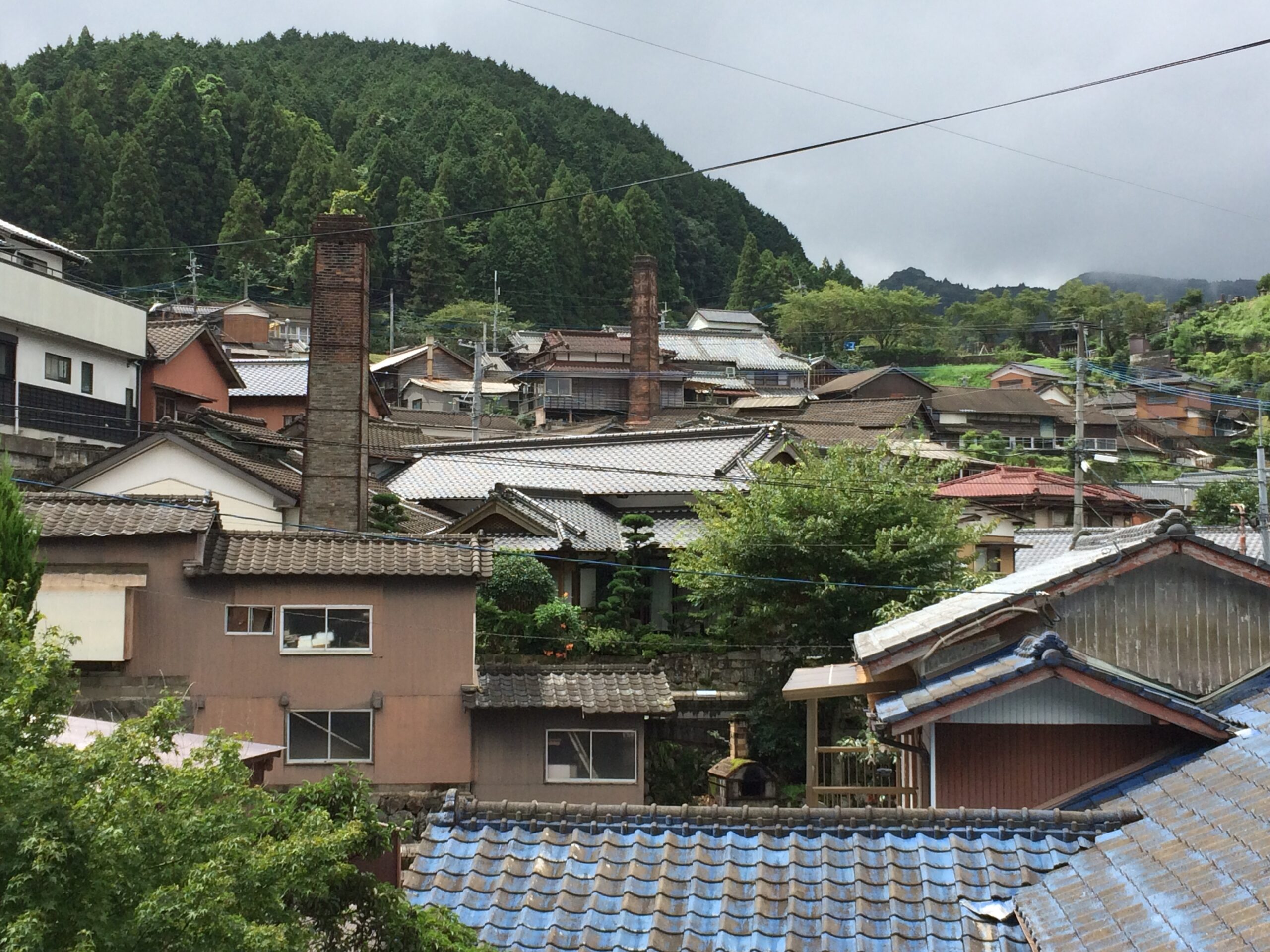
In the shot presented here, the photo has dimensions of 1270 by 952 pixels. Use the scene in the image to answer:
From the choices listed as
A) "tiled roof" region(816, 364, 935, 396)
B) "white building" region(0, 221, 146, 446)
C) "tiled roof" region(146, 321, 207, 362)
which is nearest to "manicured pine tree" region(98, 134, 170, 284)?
"tiled roof" region(146, 321, 207, 362)

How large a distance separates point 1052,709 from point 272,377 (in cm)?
3417

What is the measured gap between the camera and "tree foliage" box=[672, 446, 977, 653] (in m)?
22.0

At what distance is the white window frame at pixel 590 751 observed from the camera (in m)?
19.7

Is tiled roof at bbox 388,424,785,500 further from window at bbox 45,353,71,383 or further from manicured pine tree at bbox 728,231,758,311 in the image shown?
manicured pine tree at bbox 728,231,758,311

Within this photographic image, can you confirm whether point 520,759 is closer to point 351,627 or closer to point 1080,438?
point 351,627

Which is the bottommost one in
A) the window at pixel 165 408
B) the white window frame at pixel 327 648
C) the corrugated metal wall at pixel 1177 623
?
the white window frame at pixel 327 648

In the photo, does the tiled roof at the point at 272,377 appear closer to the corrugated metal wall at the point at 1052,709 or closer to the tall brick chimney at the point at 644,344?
the tall brick chimney at the point at 644,344

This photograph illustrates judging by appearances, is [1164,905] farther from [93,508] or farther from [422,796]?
[93,508]

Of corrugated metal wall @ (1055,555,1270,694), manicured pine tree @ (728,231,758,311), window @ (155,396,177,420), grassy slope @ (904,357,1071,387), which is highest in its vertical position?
manicured pine tree @ (728,231,758,311)

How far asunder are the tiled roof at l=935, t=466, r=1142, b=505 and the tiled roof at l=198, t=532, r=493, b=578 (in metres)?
20.0

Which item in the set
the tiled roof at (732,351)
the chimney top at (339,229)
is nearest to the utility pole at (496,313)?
the tiled roof at (732,351)

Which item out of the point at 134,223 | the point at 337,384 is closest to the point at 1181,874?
the point at 337,384

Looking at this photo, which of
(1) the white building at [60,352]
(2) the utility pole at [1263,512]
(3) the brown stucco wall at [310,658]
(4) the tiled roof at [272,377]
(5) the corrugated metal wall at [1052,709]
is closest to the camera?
(5) the corrugated metal wall at [1052,709]

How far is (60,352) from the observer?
2683 centimetres
